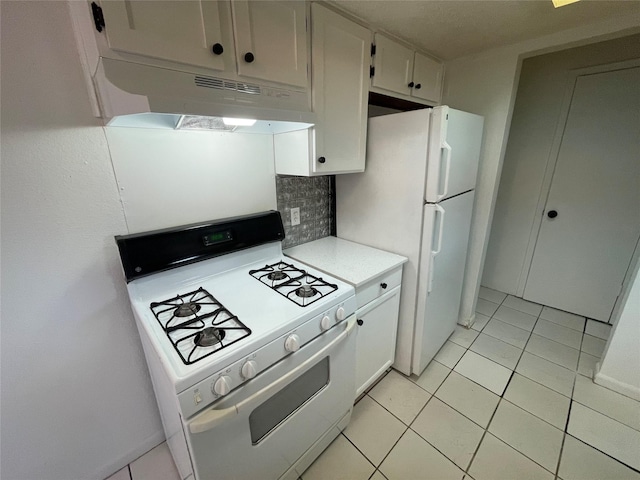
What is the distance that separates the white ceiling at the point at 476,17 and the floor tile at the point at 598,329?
7.41ft

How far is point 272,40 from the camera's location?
1050 mm

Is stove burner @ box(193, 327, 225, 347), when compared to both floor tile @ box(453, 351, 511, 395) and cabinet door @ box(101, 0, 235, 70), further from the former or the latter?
floor tile @ box(453, 351, 511, 395)

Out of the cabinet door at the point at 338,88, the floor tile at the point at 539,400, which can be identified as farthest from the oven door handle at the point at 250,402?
the floor tile at the point at 539,400

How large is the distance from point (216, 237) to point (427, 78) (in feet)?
5.79

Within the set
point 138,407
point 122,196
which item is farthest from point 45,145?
point 138,407

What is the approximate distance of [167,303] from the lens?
1142 mm

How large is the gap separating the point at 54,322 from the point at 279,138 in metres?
1.30

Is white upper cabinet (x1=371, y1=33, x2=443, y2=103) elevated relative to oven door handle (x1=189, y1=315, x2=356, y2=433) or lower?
elevated

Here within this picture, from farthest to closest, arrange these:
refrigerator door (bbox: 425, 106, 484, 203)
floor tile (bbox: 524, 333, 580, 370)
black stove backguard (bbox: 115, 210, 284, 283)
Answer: floor tile (bbox: 524, 333, 580, 370) → refrigerator door (bbox: 425, 106, 484, 203) → black stove backguard (bbox: 115, 210, 284, 283)

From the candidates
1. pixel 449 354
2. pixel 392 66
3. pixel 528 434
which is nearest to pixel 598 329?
pixel 449 354

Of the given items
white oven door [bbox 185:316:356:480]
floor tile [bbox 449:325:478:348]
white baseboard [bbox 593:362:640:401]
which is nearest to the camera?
white oven door [bbox 185:316:356:480]

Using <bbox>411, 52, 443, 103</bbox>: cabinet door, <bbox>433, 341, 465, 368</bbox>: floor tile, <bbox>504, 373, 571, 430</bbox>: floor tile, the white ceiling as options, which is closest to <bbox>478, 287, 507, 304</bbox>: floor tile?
<bbox>433, 341, 465, 368</bbox>: floor tile

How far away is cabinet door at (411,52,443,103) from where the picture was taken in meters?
1.77

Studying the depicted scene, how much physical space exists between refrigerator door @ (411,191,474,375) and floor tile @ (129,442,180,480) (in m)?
1.50
